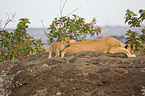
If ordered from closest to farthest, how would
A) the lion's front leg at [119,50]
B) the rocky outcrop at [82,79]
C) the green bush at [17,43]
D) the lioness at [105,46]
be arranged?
the rocky outcrop at [82,79] < the lion's front leg at [119,50] < the lioness at [105,46] < the green bush at [17,43]

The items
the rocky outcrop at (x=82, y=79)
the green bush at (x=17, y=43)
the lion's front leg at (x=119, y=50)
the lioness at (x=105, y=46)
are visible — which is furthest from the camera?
the green bush at (x=17, y=43)

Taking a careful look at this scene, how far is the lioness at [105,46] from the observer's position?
5.71 metres

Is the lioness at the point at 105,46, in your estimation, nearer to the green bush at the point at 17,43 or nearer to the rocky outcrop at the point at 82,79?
the rocky outcrop at the point at 82,79

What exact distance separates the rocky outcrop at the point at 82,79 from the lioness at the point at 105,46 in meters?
1.26

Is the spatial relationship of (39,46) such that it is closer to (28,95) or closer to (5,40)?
(5,40)

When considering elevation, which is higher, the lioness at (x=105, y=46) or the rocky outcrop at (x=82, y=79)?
the lioness at (x=105, y=46)

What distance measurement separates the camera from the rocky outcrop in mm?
3072

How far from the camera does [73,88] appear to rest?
3260 millimetres

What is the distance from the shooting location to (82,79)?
3.50 m

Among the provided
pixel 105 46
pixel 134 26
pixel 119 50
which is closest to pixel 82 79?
pixel 119 50

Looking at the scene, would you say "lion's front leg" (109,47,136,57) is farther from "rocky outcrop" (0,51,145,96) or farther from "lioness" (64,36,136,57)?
"rocky outcrop" (0,51,145,96)

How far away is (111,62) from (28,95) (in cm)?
210

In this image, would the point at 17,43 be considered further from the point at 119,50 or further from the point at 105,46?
the point at 119,50

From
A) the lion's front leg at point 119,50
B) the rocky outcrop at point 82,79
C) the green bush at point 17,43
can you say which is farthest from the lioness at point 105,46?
the green bush at point 17,43
